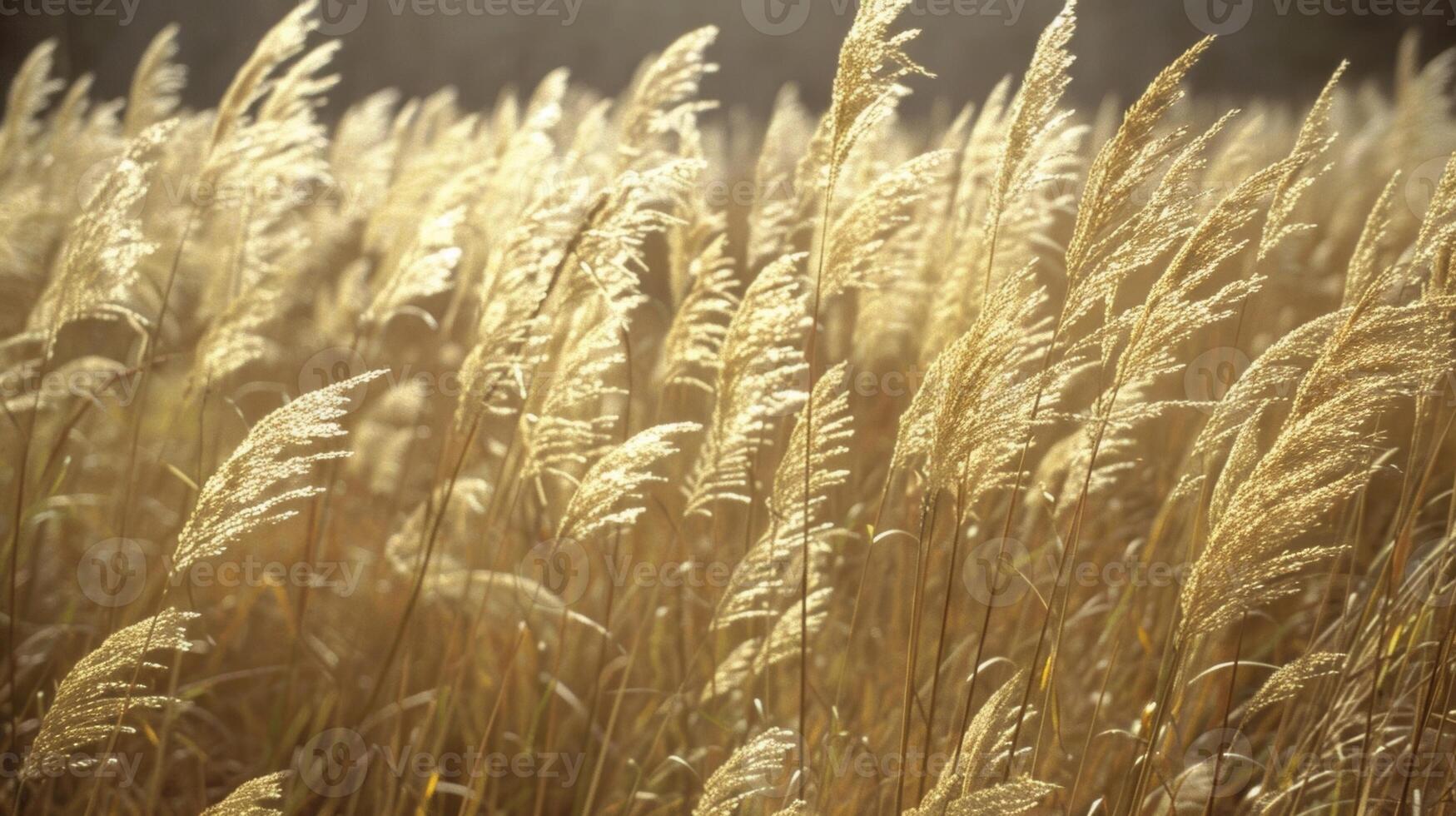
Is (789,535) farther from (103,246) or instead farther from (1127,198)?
(103,246)

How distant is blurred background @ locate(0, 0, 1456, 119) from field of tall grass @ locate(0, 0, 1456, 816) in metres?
1.91

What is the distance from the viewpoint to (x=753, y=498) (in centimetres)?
205

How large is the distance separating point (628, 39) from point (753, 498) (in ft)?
26.6

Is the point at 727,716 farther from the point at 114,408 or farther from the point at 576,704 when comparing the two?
the point at 114,408

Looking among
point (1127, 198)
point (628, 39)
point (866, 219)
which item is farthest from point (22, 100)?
point (628, 39)

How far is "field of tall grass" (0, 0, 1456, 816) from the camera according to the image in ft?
4.38

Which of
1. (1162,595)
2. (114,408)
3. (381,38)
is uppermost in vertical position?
(381,38)

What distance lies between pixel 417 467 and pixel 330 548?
939 millimetres

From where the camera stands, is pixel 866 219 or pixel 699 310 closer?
pixel 866 219

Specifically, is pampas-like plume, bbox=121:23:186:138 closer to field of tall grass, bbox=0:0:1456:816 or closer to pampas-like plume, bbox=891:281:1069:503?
field of tall grass, bbox=0:0:1456:816

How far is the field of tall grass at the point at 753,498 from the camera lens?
1334 mm

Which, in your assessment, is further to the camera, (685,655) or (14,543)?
(685,655)

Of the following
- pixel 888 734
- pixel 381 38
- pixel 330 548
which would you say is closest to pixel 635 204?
pixel 888 734

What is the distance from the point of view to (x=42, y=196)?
369 centimetres
